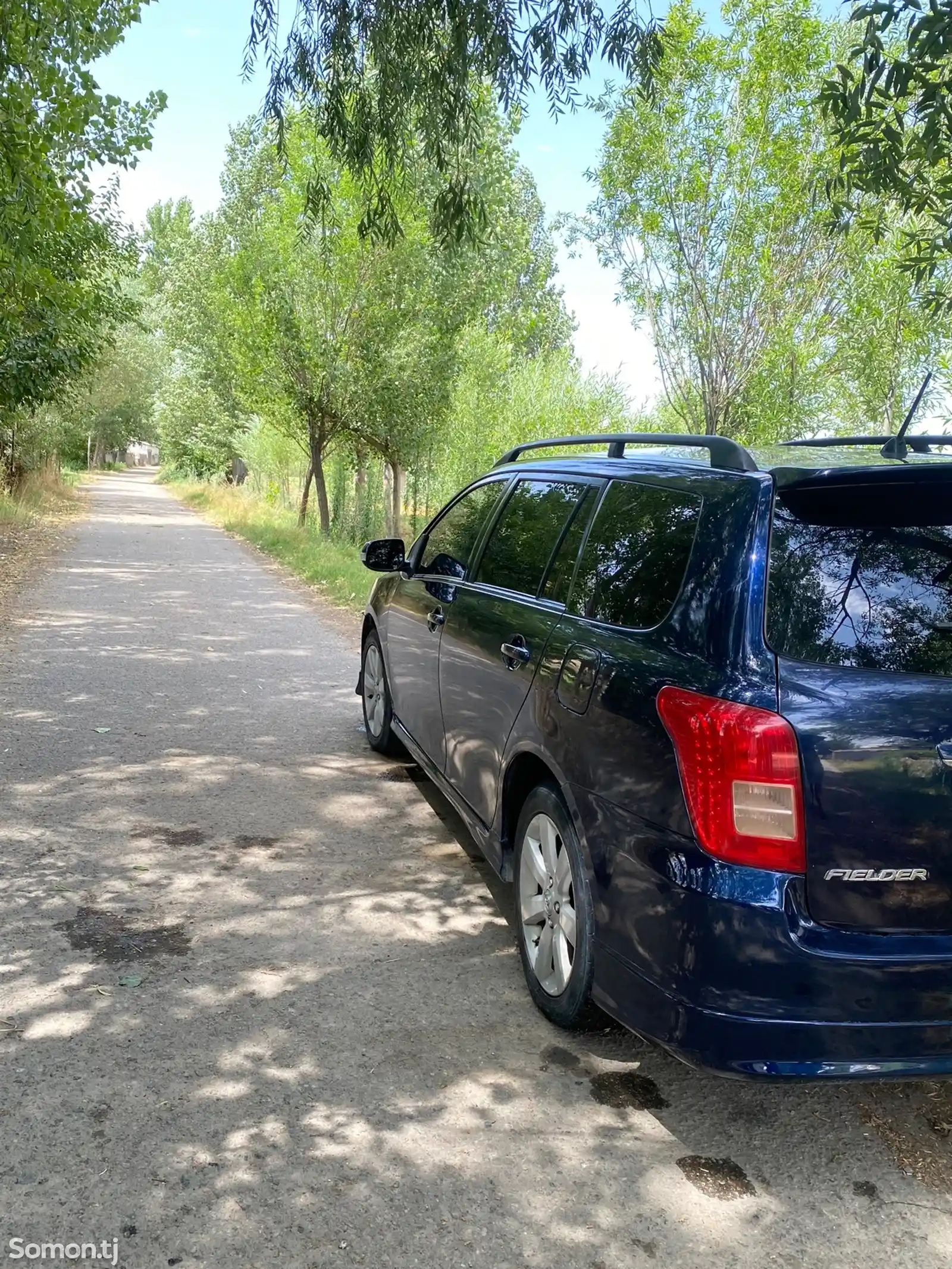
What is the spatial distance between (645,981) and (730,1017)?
0.97 feet

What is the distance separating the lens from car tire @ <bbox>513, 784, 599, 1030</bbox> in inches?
129

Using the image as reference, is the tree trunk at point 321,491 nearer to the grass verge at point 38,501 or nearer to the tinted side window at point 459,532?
the grass verge at point 38,501

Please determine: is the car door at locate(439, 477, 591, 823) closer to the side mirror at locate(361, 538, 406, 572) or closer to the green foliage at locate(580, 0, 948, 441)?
the side mirror at locate(361, 538, 406, 572)

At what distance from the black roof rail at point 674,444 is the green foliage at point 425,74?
306 centimetres

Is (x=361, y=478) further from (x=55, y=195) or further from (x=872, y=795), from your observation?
(x=872, y=795)

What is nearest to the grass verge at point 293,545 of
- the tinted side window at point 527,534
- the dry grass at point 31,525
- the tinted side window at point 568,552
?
the dry grass at point 31,525

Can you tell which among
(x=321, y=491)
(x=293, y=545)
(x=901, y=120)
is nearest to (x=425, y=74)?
(x=901, y=120)

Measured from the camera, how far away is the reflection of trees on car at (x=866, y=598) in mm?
2713

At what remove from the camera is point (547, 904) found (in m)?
3.60

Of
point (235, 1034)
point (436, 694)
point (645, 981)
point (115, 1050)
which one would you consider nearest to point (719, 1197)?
point (645, 981)

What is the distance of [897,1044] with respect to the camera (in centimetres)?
265

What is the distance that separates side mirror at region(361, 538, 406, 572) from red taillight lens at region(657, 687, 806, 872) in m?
3.71

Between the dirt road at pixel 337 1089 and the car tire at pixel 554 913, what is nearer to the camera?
the dirt road at pixel 337 1089

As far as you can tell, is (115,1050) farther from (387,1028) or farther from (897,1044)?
(897,1044)
